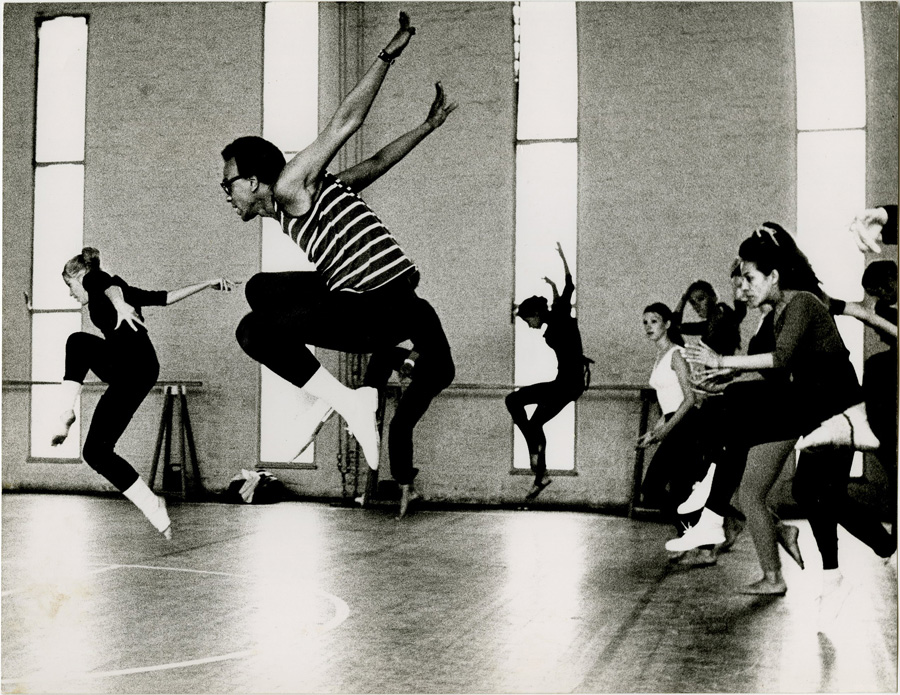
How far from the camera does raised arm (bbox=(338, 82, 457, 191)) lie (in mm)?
3209

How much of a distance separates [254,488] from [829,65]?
4.68 meters

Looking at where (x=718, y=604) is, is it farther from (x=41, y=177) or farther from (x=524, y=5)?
(x=41, y=177)

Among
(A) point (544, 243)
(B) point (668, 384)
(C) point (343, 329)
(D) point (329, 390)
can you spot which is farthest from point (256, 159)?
(A) point (544, 243)

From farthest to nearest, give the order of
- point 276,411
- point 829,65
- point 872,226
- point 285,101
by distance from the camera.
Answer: point 276,411 → point 285,101 → point 829,65 → point 872,226

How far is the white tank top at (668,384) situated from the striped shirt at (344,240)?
3.05 metres

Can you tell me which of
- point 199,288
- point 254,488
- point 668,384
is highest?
point 199,288

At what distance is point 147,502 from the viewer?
4996 mm

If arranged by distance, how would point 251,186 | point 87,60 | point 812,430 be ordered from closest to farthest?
1. point 251,186
2. point 812,430
3. point 87,60

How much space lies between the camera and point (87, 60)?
695cm

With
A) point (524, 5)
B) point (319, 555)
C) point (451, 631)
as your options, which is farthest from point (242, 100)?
point (451, 631)

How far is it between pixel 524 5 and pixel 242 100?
2.02m

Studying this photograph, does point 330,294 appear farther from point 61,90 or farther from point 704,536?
point 61,90

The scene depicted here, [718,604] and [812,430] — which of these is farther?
[718,604]

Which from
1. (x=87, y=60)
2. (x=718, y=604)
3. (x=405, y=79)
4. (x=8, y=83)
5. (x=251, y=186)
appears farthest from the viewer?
(x=405, y=79)
